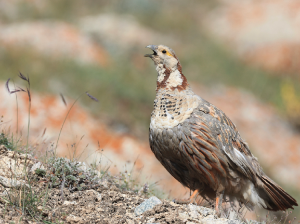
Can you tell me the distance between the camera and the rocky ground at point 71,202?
381 centimetres

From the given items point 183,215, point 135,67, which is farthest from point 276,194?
point 135,67

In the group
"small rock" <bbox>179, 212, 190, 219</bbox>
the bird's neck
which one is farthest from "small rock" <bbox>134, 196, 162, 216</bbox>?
the bird's neck

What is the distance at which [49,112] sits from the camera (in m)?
10.5

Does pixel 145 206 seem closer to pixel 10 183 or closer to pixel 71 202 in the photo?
pixel 71 202

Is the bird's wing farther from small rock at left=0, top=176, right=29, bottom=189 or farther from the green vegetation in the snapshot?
the green vegetation

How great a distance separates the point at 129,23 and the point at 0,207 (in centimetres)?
1673

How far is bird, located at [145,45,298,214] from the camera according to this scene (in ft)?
15.5

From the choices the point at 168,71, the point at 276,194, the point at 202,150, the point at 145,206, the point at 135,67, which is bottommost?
the point at 145,206

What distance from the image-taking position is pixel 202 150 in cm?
470

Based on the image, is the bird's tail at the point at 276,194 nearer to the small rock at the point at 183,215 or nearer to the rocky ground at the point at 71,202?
the rocky ground at the point at 71,202

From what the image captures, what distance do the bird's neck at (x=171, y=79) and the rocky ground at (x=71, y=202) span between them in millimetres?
1556

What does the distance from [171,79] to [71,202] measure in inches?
87.9

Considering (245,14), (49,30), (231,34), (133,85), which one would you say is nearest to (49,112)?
A: (133,85)

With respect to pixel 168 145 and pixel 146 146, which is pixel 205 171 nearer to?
pixel 168 145
